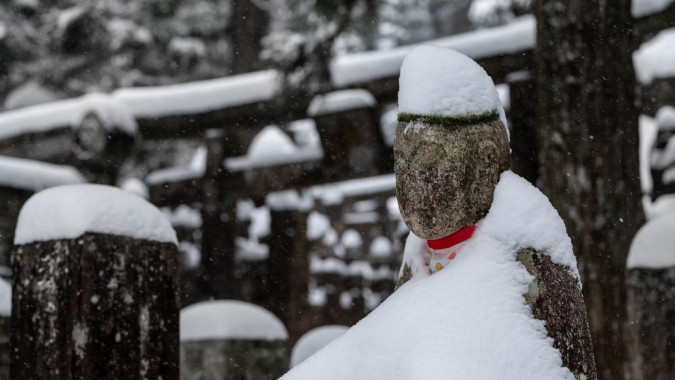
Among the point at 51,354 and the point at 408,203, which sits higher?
the point at 408,203

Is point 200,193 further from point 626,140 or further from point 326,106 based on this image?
point 626,140

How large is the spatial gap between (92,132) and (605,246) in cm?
443

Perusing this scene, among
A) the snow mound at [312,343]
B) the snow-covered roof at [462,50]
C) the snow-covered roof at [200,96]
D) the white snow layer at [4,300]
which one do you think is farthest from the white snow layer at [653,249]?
the white snow layer at [4,300]

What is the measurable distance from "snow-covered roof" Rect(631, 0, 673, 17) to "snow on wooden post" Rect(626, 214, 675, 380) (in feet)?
4.58

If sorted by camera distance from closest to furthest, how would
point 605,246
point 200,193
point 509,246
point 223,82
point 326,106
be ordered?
point 509,246, point 605,246, point 326,106, point 223,82, point 200,193

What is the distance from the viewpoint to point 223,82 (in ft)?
23.7

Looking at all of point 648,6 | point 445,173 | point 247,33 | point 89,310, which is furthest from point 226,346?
point 247,33

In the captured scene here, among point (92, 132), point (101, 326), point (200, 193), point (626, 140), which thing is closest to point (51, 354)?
point (101, 326)

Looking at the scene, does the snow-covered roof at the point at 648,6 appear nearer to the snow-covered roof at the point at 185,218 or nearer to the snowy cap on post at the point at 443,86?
the snowy cap on post at the point at 443,86

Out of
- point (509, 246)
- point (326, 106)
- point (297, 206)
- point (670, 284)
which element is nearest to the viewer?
point (509, 246)

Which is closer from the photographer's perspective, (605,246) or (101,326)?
(101,326)

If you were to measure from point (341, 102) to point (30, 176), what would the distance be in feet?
8.38

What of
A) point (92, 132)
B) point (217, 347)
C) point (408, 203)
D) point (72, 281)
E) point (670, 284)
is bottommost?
point (217, 347)

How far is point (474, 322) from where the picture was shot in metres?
2.23
